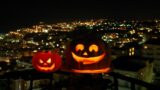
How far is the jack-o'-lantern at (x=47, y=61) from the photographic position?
125 inches

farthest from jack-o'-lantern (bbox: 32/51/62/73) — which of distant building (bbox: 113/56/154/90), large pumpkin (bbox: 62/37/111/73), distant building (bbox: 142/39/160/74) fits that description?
distant building (bbox: 142/39/160/74)

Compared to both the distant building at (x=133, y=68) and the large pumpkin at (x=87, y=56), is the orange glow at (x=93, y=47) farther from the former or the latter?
the distant building at (x=133, y=68)

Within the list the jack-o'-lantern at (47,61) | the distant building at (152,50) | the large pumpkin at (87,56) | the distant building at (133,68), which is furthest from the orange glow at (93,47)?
the distant building at (152,50)

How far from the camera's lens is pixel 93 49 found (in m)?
2.84

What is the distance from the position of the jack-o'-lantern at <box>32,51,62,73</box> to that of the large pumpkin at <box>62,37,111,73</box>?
0.33 m

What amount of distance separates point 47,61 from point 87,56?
64 centimetres

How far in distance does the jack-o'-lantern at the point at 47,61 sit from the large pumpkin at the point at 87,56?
1.08 feet

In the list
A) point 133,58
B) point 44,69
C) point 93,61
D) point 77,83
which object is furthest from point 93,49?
point 133,58

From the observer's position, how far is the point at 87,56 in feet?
9.21

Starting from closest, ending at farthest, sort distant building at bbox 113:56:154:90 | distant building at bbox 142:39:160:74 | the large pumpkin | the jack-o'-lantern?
the large pumpkin
the jack-o'-lantern
distant building at bbox 113:56:154:90
distant building at bbox 142:39:160:74

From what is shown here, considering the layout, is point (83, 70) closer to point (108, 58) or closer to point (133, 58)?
point (108, 58)

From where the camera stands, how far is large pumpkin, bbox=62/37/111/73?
109 inches

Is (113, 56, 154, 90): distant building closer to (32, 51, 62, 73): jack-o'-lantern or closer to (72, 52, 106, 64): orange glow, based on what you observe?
(32, 51, 62, 73): jack-o'-lantern

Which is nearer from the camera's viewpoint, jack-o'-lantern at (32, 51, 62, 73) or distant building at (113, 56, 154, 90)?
jack-o'-lantern at (32, 51, 62, 73)
